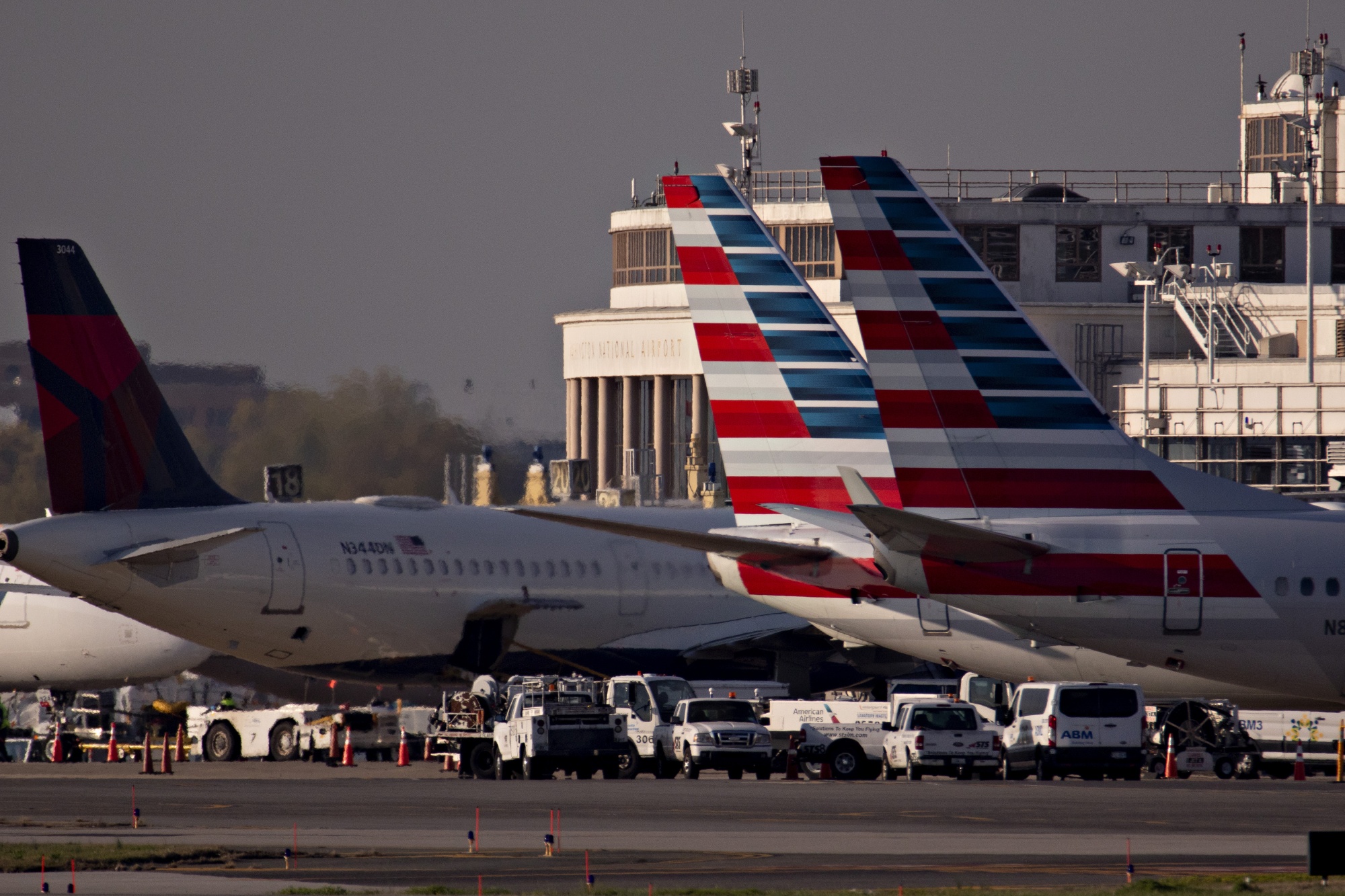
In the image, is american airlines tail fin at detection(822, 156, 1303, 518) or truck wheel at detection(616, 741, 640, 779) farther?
truck wheel at detection(616, 741, 640, 779)

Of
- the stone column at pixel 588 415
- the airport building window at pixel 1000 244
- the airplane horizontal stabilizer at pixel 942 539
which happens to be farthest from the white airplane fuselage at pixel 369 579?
the stone column at pixel 588 415

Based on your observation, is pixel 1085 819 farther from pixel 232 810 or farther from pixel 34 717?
pixel 34 717

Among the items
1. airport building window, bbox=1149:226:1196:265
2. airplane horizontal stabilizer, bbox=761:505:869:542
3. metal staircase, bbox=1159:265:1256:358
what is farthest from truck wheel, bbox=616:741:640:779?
airport building window, bbox=1149:226:1196:265

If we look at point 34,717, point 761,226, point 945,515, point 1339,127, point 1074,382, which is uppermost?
point 1339,127

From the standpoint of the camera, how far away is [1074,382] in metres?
29.9

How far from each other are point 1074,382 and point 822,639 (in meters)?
19.2

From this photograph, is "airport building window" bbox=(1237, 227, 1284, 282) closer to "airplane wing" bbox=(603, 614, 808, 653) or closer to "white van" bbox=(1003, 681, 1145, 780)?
"airplane wing" bbox=(603, 614, 808, 653)

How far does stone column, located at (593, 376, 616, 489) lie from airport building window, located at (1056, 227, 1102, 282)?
22.1 metres

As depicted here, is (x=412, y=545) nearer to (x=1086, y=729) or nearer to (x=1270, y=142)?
(x=1086, y=729)

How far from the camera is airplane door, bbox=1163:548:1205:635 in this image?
1141 inches

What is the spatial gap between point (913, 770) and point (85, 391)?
1638cm

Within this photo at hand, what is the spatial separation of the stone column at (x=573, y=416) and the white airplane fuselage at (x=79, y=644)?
41.0 metres

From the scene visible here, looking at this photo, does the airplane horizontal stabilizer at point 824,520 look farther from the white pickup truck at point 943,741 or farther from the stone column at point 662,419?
the stone column at point 662,419

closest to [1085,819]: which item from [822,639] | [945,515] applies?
[945,515]
